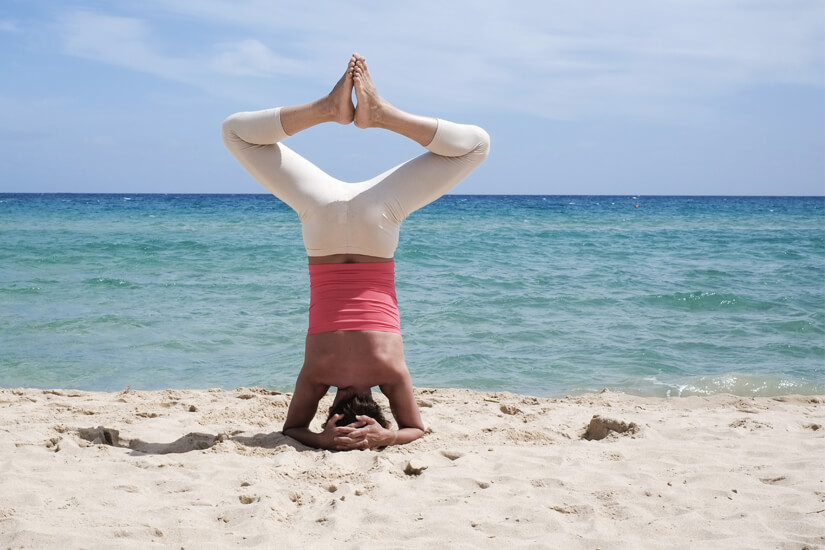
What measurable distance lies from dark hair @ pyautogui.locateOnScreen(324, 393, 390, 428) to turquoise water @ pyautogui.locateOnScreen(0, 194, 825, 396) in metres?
2.18

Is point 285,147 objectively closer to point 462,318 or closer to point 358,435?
point 358,435

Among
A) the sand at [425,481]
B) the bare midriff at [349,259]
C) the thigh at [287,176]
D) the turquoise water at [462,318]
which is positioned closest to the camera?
the sand at [425,481]

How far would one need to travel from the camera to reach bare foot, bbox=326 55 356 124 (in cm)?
374

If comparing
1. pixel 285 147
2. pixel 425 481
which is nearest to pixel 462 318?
pixel 285 147

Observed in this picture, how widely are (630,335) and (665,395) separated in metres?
1.87

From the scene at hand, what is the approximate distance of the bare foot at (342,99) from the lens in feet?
12.3

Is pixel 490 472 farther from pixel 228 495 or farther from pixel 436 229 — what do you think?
pixel 436 229

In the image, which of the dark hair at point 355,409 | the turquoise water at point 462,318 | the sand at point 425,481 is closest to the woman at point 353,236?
the dark hair at point 355,409

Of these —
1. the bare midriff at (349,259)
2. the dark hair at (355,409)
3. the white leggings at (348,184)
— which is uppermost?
the white leggings at (348,184)

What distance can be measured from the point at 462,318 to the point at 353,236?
4.54m

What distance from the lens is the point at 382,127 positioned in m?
3.88

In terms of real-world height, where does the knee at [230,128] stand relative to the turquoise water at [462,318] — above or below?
above

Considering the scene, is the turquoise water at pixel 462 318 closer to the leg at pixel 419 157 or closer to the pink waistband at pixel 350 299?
the pink waistband at pixel 350 299

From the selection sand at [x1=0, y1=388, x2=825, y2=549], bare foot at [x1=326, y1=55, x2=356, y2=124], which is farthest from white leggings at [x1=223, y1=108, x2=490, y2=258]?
→ sand at [x1=0, y1=388, x2=825, y2=549]
